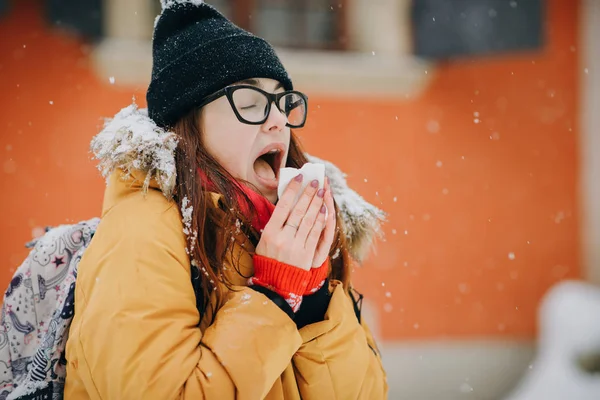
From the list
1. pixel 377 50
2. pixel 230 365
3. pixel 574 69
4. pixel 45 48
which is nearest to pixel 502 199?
pixel 574 69

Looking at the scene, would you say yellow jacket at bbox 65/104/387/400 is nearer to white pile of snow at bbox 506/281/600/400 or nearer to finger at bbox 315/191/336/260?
finger at bbox 315/191/336/260

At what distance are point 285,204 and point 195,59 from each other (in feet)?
2.01

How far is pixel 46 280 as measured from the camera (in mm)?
1751

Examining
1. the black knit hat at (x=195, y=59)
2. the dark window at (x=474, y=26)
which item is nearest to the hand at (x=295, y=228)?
the black knit hat at (x=195, y=59)

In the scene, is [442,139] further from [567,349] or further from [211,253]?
[211,253]

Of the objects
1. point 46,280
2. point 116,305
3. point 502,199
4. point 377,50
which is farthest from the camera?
point 502,199

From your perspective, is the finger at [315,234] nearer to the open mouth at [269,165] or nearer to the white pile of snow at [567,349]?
the open mouth at [269,165]

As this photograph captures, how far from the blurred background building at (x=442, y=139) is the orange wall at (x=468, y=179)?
0.01 metres

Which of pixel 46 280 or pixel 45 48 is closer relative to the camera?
pixel 46 280

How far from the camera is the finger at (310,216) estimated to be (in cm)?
155

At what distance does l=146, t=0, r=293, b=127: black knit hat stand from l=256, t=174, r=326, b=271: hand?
0.45 m

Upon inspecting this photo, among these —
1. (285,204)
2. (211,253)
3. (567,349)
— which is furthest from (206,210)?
(567,349)

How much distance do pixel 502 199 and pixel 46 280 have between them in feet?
16.5

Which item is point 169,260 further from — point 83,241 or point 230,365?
point 83,241
